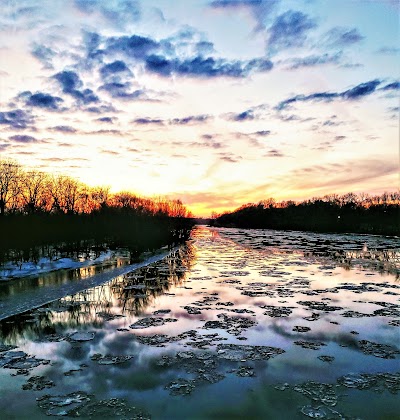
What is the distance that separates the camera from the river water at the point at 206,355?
5.40 metres

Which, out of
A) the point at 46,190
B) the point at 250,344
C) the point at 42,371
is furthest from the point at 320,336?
the point at 46,190

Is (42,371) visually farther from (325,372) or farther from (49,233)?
Result: (49,233)

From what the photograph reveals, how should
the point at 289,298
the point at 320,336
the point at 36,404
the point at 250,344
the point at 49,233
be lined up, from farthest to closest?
the point at 49,233 < the point at 289,298 < the point at 320,336 < the point at 250,344 < the point at 36,404

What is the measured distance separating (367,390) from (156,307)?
7.02m

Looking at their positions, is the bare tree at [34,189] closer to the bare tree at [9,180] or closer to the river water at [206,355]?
the bare tree at [9,180]

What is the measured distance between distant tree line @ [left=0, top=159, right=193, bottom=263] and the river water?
15.0m

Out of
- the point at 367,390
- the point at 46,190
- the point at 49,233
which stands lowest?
the point at 367,390

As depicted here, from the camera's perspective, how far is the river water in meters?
5.40

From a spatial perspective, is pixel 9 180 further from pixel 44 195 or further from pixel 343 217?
pixel 343 217

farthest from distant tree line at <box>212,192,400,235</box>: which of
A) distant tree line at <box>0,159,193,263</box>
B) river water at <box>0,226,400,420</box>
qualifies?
river water at <box>0,226,400,420</box>

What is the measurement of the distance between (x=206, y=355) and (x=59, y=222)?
32.6 meters

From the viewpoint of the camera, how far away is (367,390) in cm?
580

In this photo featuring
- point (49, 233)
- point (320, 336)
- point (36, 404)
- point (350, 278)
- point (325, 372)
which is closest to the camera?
point (36, 404)

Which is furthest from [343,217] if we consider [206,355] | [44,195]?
[206,355]
